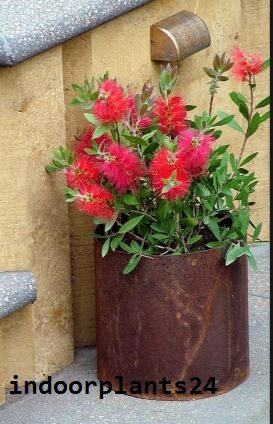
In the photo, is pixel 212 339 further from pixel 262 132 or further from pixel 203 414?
pixel 262 132

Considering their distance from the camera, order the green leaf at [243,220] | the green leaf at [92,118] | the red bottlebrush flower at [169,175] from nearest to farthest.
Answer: the red bottlebrush flower at [169,175] < the green leaf at [92,118] < the green leaf at [243,220]

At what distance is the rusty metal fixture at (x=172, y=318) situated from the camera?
2.95 meters

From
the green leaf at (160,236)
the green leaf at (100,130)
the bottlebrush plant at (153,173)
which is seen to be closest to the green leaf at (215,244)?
the bottlebrush plant at (153,173)

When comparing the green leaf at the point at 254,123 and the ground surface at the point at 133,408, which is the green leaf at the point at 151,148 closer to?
the green leaf at the point at 254,123

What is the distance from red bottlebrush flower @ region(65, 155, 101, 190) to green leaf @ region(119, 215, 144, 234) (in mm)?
153

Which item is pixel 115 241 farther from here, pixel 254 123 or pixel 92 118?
pixel 254 123

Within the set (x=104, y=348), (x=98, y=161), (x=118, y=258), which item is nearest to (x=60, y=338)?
(x=104, y=348)


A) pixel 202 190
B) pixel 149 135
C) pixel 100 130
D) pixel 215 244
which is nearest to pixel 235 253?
pixel 215 244

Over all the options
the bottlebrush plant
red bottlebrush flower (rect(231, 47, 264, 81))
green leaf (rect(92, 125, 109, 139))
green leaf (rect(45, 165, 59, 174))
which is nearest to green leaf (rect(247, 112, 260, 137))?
the bottlebrush plant

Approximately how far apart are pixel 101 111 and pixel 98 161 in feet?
0.53

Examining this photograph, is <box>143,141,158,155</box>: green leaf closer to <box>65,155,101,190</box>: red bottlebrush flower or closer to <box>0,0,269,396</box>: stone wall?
<box>65,155,101,190</box>: red bottlebrush flower

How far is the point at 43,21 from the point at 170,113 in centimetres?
46

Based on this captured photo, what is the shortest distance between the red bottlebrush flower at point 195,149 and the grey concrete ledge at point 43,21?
1.57 feet

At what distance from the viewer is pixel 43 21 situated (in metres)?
3.00
